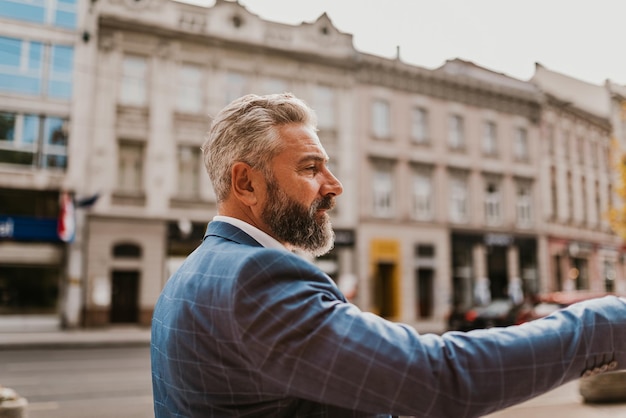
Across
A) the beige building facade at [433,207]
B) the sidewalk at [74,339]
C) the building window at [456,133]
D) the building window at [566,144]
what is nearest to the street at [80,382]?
the sidewalk at [74,339]

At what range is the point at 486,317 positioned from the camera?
→ 30.1ft

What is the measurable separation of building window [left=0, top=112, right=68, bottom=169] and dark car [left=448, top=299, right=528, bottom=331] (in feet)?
25.8

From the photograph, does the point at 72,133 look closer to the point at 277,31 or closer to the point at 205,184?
the point at 205,184

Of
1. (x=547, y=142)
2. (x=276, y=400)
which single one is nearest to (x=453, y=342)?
(x=276, y=400)

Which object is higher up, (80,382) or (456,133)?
(456,133)

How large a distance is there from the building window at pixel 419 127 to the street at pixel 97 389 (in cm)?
821

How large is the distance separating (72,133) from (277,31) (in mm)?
4375

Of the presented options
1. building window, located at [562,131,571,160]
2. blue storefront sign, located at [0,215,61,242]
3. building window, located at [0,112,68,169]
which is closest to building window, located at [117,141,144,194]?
building window, located at [0,112,68,169]

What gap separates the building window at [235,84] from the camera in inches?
421

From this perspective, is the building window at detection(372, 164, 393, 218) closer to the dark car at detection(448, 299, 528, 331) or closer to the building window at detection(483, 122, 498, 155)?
the building window at detection(483, 122, 498, 155)

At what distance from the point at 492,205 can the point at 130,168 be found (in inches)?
331

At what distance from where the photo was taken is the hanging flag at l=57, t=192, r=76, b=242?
9.72 metres

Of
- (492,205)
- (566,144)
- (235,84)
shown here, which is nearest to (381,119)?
(492,205)

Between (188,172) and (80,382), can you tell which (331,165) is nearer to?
(188,172)
